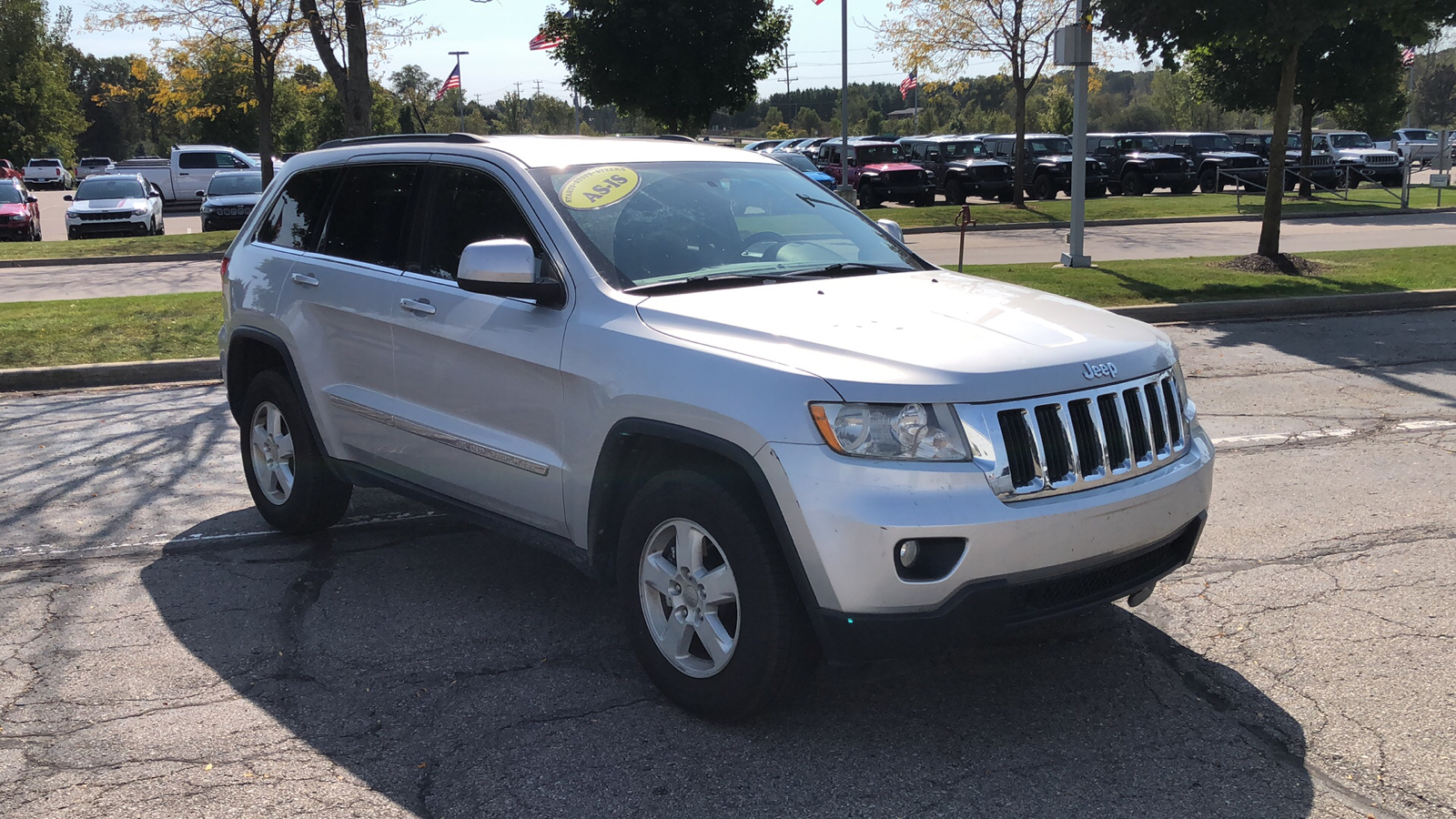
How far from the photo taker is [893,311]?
3.91m

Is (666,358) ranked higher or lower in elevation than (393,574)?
higher

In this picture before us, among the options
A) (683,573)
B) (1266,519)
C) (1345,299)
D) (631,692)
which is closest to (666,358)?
(683,573)

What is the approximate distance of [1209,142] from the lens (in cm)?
3472

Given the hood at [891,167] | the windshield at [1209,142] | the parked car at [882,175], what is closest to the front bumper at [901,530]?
the parked car at [882,175]

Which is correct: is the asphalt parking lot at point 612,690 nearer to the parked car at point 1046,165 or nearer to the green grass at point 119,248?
the green grass at point 119,248

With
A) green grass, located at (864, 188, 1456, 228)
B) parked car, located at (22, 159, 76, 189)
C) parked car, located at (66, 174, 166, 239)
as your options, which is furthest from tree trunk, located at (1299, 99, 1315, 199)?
parked car, located at (22, 159, 76, 189)

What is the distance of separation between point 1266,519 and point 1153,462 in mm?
2410

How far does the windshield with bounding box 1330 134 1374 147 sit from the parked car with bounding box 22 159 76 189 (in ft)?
188

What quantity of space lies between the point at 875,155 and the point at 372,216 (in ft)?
88.3

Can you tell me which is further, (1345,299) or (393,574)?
(1345,299)

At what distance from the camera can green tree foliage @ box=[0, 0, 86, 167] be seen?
6328 cm

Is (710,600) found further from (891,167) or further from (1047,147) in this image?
(1047,147)

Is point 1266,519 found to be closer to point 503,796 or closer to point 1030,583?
point 1030,583

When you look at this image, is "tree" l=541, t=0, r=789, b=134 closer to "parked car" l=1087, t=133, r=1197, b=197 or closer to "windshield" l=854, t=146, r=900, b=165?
"windshield" l=854, t=146, r=900, b=165
